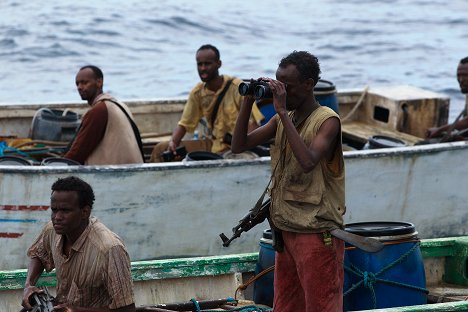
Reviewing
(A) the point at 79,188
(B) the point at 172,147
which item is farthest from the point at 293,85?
(B) the point at 172,147

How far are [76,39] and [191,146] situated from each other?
16.3m

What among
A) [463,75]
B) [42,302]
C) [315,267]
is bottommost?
[42,302]

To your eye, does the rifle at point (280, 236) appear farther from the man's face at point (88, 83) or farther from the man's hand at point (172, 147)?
the man's hand at point (172, 147)

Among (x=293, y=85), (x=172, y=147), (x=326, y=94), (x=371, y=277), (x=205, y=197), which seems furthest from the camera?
(x=326, y=94)

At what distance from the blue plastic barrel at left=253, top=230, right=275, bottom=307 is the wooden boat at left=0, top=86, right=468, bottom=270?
2.07 metres

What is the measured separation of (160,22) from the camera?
28.6 metres

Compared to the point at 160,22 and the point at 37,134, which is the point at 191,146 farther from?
the point at 160,22

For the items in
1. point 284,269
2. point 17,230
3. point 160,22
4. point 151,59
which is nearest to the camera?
point 284,269

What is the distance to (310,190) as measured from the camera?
18.8 feet

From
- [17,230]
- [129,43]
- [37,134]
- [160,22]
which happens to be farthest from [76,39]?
[17,230]

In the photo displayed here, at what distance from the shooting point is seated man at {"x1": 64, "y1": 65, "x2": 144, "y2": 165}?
29.4 ft

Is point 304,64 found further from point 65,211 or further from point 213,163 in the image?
point 213,163

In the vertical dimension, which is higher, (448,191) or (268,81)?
(268,81)

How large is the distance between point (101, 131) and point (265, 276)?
2498 millimetres
